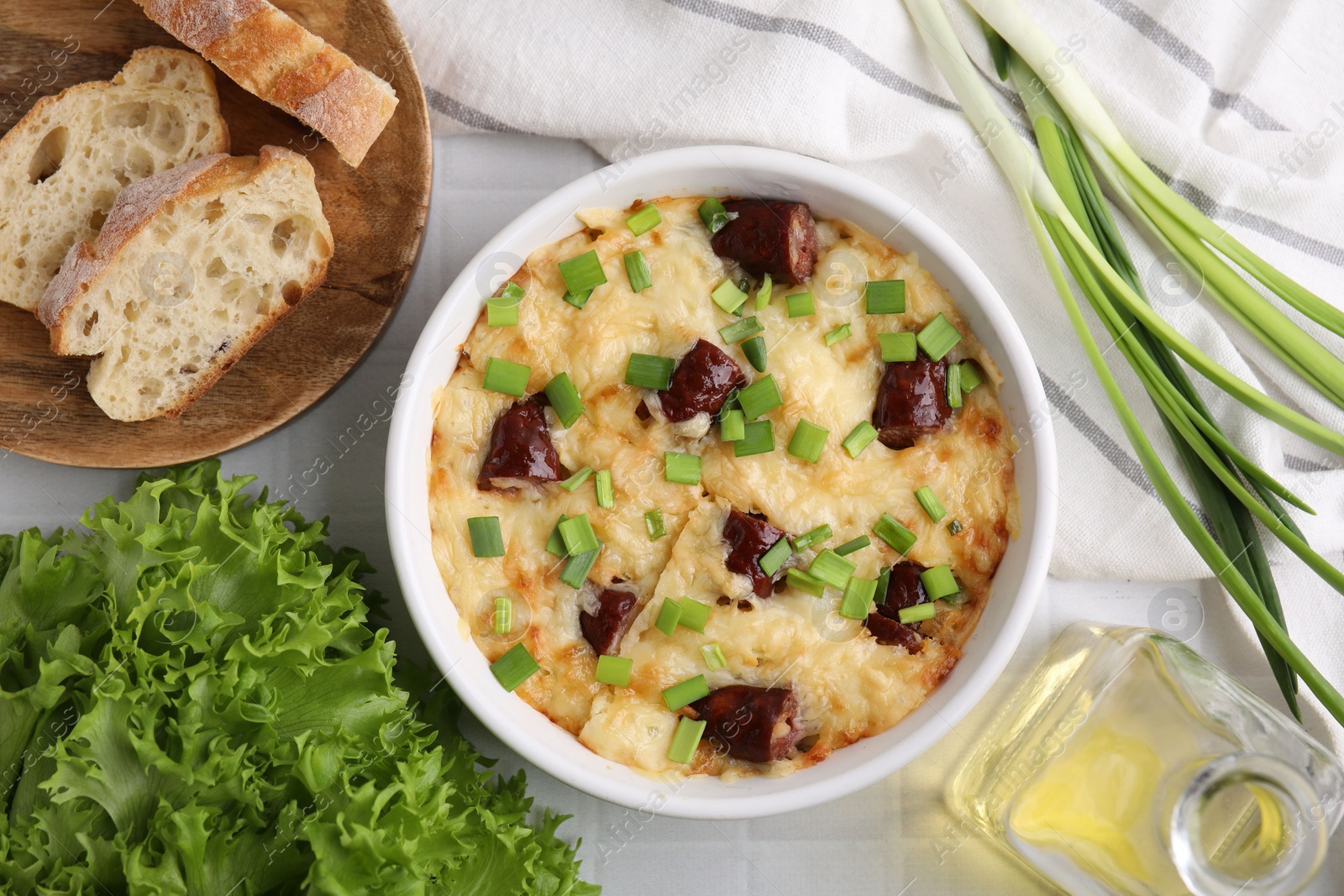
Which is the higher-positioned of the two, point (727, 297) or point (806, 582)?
point (727, 297)

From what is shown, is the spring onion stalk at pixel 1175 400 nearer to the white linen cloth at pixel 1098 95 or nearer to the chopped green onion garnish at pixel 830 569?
the white linen cloth at pixel 1098 95

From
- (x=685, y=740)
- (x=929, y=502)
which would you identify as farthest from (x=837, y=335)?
(x=685, y=740)

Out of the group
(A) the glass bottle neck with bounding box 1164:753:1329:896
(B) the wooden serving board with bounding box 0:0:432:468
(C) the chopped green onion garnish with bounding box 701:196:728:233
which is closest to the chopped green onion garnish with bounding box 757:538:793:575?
(C) the chopped green onion garnish with bounding box 701:196:728:233

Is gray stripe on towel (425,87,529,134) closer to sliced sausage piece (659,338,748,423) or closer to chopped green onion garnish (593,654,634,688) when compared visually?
sliced sausage piece (659,338,748,423)

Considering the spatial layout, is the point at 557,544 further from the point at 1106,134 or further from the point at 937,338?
the point at 1106,134

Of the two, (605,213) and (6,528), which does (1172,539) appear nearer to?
(605,213)

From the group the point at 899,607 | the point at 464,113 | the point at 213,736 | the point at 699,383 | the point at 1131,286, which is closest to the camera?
the point at 213,736

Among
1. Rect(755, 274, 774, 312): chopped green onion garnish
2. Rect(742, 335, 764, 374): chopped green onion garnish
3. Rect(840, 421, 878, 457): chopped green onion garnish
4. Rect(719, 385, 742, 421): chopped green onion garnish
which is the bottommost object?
Rect(719, 385, 742, 421): chopped green onion garnish
